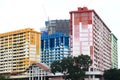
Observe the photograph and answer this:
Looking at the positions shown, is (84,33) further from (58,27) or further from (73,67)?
(58,27)

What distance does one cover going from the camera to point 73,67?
89.7 meters

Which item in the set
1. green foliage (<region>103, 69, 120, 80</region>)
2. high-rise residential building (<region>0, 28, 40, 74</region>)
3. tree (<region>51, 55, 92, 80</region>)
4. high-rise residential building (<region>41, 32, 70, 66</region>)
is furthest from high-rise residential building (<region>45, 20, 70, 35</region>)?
tree (<region>51, 55, 92, 80</region>)

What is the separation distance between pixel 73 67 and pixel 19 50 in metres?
44.0

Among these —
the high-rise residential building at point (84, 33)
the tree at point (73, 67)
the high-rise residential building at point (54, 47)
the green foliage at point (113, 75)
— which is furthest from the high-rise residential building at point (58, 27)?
the tree at point (73, 67)

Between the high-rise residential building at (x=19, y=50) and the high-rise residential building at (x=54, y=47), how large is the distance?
15.3 m

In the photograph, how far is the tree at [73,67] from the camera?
290ft

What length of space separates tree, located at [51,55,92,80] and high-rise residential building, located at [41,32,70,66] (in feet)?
165

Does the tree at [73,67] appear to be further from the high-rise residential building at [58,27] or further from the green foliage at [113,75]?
the high-rise residential building at [58,27]

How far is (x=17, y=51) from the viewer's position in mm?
129250

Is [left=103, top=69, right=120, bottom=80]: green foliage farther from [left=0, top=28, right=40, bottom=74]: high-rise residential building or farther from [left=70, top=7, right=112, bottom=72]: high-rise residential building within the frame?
[left=0, top=28, right=40, bottom=74]: high-rise residential building

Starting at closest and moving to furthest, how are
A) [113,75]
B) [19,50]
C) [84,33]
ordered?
[113,75], [84,33], [19,50]

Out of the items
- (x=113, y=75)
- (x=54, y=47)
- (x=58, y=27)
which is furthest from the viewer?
(x=58, y=27)

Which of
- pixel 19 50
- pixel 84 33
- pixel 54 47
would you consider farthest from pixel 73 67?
pixel 54 47

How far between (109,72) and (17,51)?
152 feet
